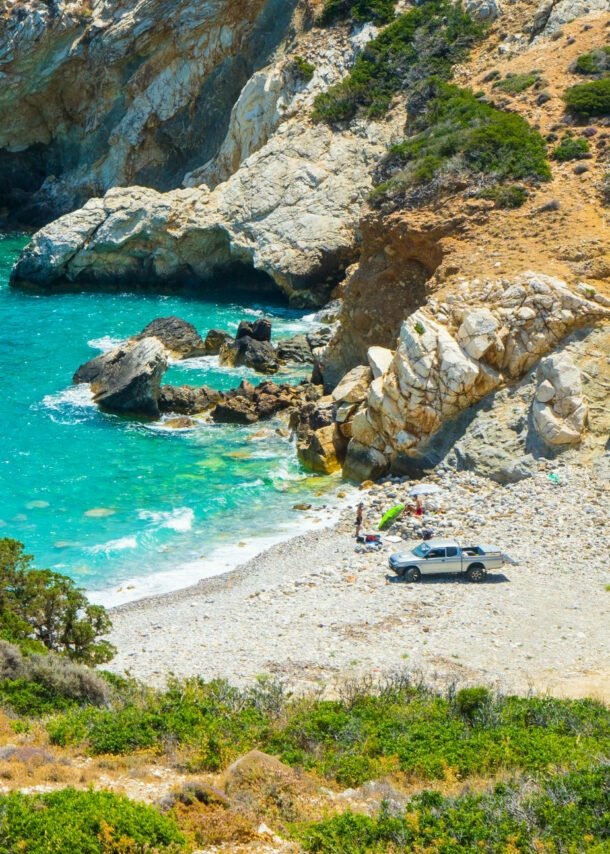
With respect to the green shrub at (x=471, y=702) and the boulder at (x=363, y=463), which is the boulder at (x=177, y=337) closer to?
the boulder at (x=363, y=463)

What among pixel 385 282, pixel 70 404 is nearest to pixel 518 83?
pixel 385 282

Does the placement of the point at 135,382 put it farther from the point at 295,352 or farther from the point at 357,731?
the point at 357,731

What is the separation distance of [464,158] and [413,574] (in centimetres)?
2399

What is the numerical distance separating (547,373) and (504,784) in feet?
72.7

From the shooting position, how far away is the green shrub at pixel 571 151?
41.1 metres

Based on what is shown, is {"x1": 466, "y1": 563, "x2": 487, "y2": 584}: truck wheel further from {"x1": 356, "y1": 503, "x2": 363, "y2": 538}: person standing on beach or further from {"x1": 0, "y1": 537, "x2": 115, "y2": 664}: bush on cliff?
{"x1": 0, "y1": 537, "x2": 115, "y2": 664}: bush on cliff

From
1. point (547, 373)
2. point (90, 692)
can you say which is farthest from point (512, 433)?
point (90, 692)

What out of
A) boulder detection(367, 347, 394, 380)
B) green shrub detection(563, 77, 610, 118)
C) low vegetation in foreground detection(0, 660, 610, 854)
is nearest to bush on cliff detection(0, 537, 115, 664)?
low vegetation in foreground detection(0, 660, 610, 854)

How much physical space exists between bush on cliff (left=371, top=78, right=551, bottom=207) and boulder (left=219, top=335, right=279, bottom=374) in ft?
37.4

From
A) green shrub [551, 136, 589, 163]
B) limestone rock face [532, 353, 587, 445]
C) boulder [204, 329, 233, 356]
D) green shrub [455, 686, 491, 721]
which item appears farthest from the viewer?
boulder [204, 329, 233, 356]

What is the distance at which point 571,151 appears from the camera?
4112 centimetres

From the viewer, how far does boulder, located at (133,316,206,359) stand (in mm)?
52500

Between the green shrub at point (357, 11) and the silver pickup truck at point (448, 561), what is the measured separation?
56.6 m

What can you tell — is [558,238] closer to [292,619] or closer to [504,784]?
[292,619]
